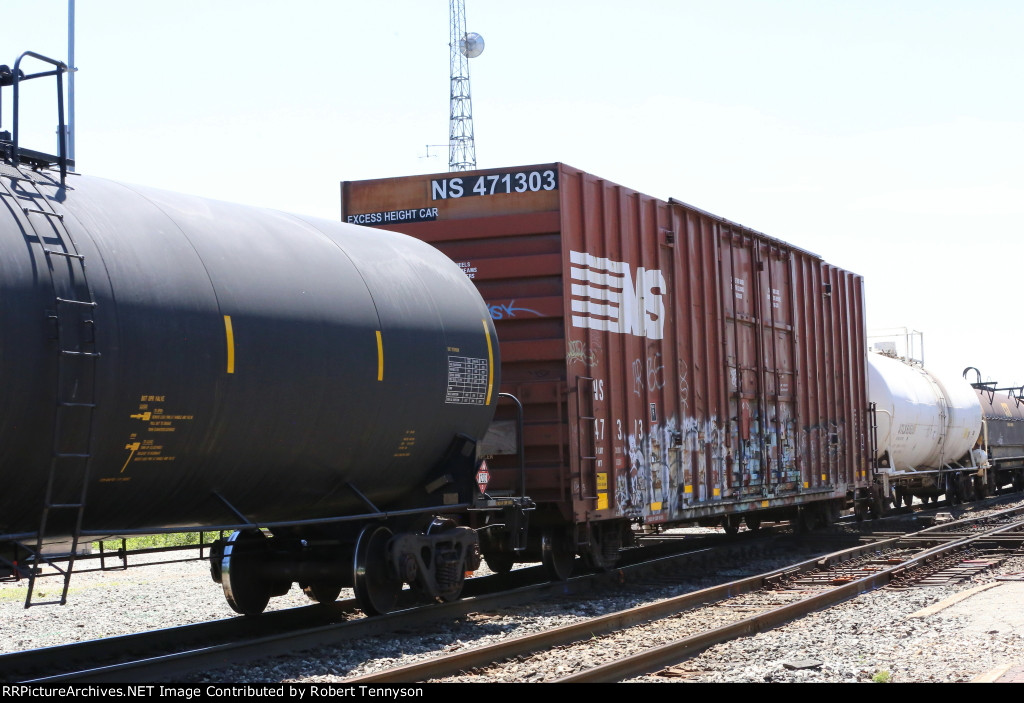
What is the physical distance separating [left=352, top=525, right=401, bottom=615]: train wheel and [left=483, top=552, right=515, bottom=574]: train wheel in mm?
3060

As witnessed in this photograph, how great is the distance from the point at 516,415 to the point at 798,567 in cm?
436

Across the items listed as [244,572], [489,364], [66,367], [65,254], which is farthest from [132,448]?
[489,364]

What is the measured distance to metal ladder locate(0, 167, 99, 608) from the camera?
6.47 meters

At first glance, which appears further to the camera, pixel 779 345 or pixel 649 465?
pixel 779 345

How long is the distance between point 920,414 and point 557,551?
14788 millimetres

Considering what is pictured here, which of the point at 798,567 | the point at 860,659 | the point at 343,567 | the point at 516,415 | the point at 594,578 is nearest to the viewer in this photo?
the point at 860,659

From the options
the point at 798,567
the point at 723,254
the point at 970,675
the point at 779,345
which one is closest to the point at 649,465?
the point at 798,567

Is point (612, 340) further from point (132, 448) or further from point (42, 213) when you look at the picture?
point (42, 213)

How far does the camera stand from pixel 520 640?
27.5 feet

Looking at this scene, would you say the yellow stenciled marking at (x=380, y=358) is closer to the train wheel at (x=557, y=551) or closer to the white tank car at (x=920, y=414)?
the train wheel at (x=557, y=551)

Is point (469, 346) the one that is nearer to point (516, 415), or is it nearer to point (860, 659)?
point (516, 415)

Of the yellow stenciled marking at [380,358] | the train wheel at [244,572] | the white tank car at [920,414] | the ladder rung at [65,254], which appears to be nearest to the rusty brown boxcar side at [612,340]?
the train wheel at [244,572]

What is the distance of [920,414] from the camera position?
24.3 metres

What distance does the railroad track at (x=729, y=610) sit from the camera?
7.70 metres
